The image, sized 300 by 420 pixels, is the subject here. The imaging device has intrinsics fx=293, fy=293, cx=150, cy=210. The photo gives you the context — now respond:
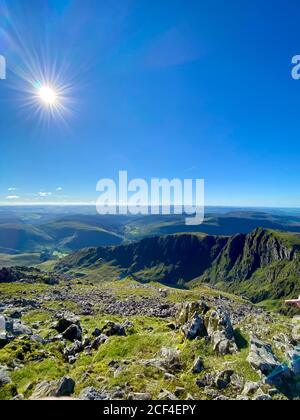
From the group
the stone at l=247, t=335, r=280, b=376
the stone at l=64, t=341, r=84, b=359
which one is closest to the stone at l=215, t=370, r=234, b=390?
the stone at l=247, t=335, r=280, b=376

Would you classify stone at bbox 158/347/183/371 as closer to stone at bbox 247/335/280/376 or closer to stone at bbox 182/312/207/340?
stone at bbox 182/312/207/340

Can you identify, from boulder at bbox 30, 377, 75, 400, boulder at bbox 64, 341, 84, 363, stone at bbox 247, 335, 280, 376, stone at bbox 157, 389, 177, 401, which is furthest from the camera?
boulder at bbox 64, 341, 84, 363

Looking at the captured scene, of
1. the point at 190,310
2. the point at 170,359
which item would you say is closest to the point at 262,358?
the point at 170,359

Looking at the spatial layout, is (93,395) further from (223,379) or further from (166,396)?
(223,379)

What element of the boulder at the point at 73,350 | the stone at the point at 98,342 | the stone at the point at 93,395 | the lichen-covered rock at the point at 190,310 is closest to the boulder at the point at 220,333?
the lichen-covered rock at the point at 190,310

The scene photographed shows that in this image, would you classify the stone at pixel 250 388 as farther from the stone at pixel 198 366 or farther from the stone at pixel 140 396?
the stone at pixel 140 396
